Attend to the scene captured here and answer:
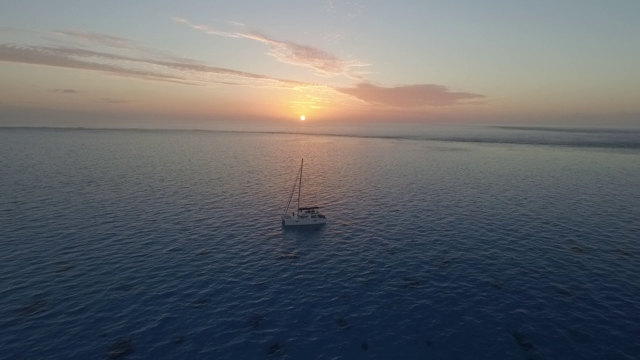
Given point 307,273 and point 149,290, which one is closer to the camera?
point 149,290

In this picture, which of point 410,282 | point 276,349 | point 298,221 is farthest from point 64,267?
point 410,282

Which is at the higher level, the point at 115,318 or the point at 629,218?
the point at 629,218

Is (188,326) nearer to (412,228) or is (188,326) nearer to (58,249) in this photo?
(58,249)

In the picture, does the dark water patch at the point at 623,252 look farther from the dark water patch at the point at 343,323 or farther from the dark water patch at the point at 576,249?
the dark water patch at the point at 343,323

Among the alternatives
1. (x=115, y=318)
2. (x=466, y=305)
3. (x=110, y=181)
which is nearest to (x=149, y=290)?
(x=115, y=318)

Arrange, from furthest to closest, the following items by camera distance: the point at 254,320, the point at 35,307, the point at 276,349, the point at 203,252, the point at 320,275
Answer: the point at 203,252 → the point at 320,275 → the point at 35,307 → the point at 254,320 → the point at 276,349

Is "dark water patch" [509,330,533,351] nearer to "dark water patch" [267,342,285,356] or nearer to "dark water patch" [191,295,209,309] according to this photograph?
"dark water patch" [267,342,285,356]

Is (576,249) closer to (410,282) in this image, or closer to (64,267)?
Result: (410,282)
